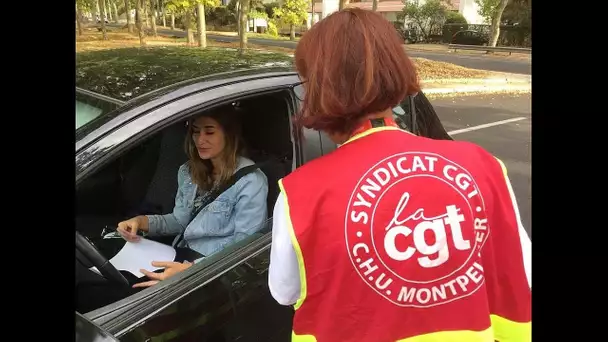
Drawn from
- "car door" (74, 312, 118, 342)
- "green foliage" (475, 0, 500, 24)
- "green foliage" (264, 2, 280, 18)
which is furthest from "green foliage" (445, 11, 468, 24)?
"car door" (74, 312, 118, 342)

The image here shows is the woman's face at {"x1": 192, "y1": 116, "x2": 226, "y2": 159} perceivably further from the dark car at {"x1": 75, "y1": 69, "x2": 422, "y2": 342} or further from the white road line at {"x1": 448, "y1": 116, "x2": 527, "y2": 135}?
the white road line at {"x1": 448, "y1": 116, "x2": 527, "y2": 135}

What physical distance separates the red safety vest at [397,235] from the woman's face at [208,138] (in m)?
1.23

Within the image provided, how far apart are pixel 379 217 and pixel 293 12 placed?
29.1 feet

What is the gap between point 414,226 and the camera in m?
0.97

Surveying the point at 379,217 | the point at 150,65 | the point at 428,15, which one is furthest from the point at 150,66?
the point at 428,15

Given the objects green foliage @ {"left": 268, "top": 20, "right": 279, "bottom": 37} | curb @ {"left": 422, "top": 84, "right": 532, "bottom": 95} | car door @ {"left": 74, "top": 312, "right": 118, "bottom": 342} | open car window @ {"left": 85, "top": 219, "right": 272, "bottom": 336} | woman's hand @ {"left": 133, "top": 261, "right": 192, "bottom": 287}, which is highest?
green foliage @ {"left": 268, "top": 20, "right": 279, "bottom": 37}

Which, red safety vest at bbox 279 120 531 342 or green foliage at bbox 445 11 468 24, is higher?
green foliage at bbox 445 11 468 24

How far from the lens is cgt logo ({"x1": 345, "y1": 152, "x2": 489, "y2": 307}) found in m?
0.96

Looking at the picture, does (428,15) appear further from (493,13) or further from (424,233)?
(424,233)

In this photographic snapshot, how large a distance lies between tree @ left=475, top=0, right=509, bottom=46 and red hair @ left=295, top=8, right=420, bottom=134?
14477mm

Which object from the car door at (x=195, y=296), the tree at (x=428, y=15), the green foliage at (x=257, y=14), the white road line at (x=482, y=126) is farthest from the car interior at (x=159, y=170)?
the tree at (x=428, y=15)

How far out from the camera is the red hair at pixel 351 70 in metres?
1.00

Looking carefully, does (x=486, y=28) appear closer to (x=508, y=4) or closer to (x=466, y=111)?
(x=508, y=4)
